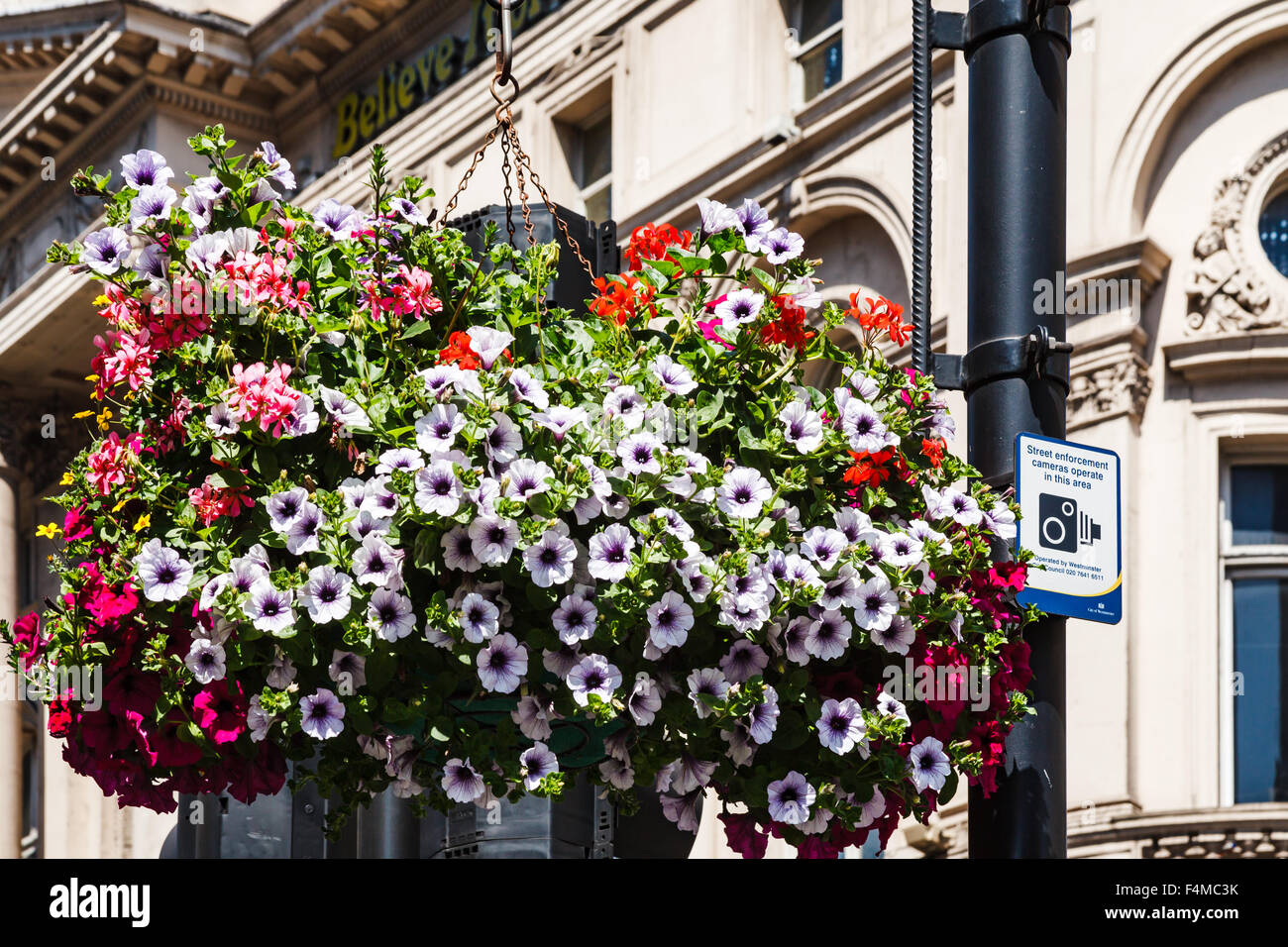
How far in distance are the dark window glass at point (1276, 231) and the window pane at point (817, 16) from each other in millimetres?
5318

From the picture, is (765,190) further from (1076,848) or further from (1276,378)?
(1076,848)

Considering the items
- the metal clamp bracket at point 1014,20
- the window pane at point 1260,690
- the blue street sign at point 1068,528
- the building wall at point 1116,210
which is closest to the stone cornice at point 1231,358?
the building wall at point 1116,210

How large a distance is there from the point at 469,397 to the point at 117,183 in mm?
23741

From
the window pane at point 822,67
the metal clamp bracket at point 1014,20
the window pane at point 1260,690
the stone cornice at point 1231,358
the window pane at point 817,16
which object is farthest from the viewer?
the window pane at point 817,16

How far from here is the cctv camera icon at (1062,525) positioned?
5.15 meters

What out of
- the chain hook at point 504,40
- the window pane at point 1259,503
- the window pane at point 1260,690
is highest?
the chain hook at point 504,40

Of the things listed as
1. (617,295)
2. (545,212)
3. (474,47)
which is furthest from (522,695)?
(474,47)

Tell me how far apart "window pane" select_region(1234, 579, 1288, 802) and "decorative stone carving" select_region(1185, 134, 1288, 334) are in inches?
76.9

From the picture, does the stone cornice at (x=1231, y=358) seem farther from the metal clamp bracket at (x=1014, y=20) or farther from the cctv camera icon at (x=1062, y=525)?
the cctv camera icon at (x=1062, y=525)

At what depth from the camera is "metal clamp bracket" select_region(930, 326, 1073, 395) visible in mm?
5098

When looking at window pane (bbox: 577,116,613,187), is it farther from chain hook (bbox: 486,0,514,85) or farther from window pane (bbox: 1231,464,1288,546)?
chain hook (bbox: 486,0,514,85)

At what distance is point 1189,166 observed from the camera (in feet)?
56.0

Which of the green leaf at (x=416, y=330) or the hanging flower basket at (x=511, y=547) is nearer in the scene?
the hanging flower basket at (x=511, y=547)

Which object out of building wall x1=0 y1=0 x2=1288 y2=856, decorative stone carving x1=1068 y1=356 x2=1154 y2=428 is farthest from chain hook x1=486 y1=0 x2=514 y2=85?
decorative stone carving x1=1068 y1=356 x2=1154 y2=428
